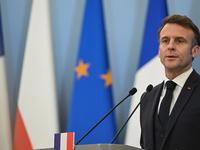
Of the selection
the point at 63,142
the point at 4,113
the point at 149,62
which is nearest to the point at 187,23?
the point at 149,62

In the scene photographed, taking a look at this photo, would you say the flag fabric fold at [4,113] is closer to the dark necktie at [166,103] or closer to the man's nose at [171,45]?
the dark necktie at [166,103]

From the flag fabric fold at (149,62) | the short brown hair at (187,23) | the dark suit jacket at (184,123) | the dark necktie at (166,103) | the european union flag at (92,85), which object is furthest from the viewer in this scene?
the european union flag at (92,85)

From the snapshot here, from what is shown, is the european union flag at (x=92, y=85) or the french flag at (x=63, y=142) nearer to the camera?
the french flag at (x=63, y=142)

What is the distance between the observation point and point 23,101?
10.2 feet

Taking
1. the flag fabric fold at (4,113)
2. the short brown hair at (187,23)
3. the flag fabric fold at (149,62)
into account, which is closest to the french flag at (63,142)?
the short brown hair at (187,23)

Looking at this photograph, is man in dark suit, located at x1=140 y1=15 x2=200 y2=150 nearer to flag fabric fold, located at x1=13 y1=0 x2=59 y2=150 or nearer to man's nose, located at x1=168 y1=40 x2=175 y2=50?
man's nose, located at x1=168 y1=40 x2=175 y2=50

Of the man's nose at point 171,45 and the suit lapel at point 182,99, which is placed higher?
the man's nose at point 171,45

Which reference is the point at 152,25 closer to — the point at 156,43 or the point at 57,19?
the point at 156,43

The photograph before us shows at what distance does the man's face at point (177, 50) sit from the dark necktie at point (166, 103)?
118 millimetres

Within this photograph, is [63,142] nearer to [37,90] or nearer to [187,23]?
[187,23]

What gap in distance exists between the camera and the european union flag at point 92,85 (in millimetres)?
3043

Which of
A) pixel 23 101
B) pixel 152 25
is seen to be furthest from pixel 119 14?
pixel 23 101

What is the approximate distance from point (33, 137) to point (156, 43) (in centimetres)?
171

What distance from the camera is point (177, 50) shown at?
203cm
